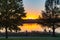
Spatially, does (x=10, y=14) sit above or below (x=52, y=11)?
below

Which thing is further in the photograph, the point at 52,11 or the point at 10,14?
the point at 52,11

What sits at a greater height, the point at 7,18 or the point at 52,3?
the point at 52,3

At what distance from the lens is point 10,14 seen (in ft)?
119

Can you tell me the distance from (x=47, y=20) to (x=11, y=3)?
1041 centimetres

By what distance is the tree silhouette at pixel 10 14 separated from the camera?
118ft

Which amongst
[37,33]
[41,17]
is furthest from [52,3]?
[37,33]

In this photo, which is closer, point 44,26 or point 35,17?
point 44,26

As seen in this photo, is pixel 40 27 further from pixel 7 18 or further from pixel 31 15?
pixel 7 18

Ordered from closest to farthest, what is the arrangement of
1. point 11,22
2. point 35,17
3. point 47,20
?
point 11,22, point 47,20, point 35,17

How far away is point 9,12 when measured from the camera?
36.3 metres

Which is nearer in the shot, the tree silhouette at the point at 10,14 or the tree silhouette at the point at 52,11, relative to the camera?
the tree silhouette at the point at 10,14

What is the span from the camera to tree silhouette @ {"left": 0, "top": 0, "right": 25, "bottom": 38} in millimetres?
35906

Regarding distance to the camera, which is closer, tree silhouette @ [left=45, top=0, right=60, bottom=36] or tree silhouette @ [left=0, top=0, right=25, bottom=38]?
tree silhouette @ [left=0, top=0, right=25, bottom=38]

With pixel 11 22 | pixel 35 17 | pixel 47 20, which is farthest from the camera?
pixel 35 17
